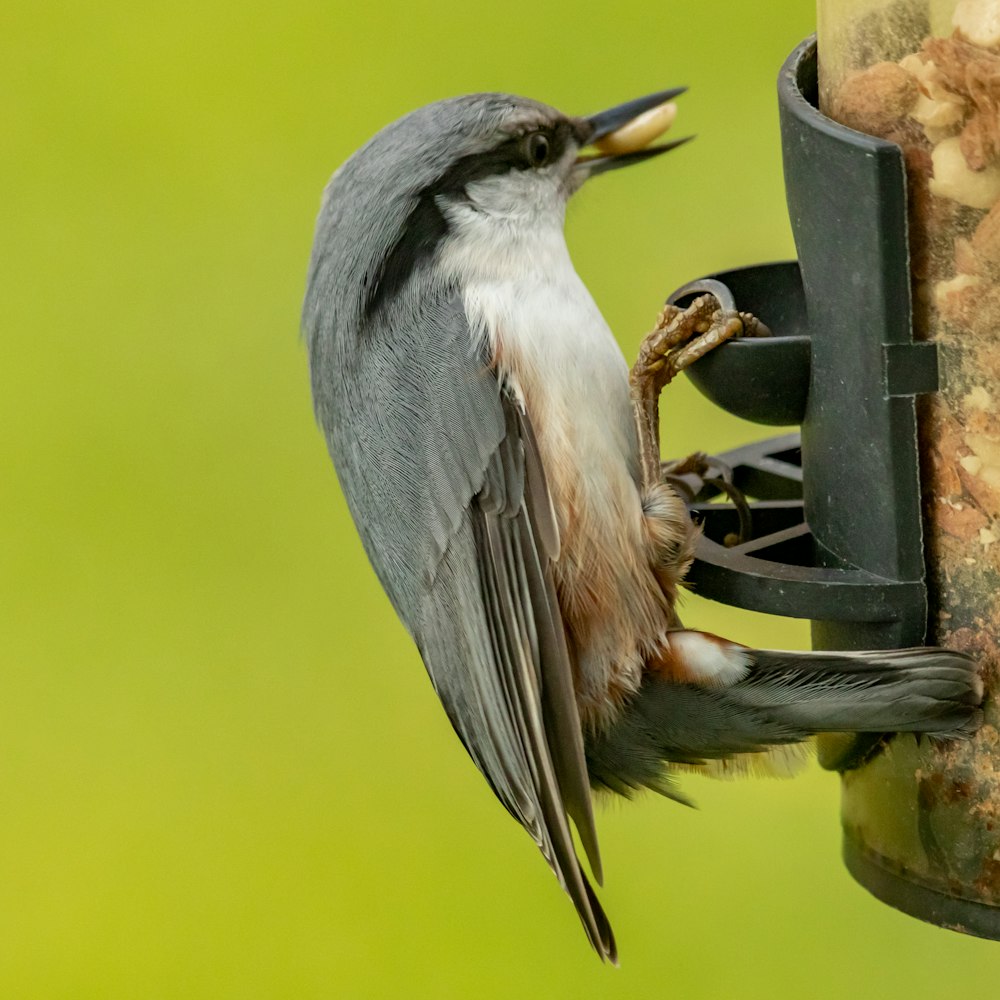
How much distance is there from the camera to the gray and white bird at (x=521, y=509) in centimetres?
221

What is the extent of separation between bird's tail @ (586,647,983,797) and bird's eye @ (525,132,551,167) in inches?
32.8

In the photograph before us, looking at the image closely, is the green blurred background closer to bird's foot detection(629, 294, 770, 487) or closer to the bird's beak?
the bird's beak

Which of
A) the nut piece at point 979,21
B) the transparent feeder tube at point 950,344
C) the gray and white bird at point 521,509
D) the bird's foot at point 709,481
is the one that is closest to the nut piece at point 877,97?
the transparent feeder tube at point 950,344

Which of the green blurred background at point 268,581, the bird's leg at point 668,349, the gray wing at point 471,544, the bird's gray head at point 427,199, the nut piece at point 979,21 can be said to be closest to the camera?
the nut piece at point 979,21

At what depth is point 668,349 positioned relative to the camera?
2402mm

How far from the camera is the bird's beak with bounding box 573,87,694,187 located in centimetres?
271

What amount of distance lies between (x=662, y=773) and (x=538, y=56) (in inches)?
102

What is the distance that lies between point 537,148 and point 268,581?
1.98m

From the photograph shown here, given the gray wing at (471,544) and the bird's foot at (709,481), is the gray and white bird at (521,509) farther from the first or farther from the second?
the bird's foot at (709,481)

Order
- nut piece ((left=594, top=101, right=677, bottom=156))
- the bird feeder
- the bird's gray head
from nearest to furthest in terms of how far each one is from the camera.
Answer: the bird feeder
the bird's gray head
nut piece ((left=594, top=101, right=677, bottom=156))

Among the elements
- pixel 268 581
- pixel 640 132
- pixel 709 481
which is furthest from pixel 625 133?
pixel 268 581

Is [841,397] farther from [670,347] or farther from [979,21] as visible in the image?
[979,21]

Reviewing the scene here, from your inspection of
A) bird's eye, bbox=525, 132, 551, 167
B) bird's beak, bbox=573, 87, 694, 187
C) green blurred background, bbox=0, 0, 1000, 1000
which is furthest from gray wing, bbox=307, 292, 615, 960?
green blurred background, bbox=0, 0, 1000, 1000

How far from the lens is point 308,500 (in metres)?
4.42
